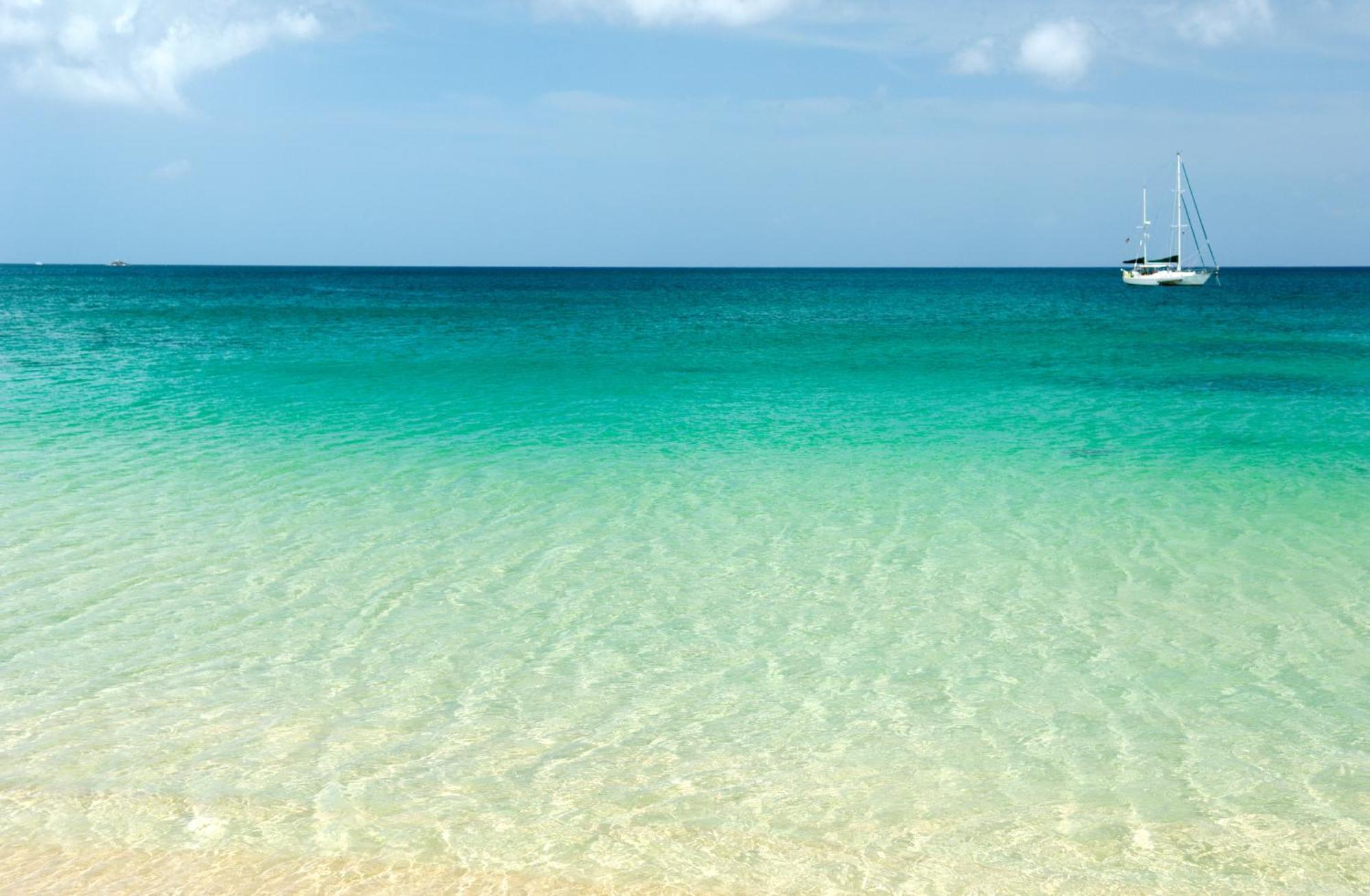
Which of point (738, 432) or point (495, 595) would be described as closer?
point (495, 595)

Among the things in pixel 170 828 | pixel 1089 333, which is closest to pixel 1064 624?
pixel 170 828

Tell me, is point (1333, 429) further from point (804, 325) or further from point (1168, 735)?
point (804, 325)

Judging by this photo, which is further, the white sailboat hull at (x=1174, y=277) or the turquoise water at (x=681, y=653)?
the white sailboat hull at (x=1174, y=277)

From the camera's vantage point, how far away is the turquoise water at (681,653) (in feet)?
16.0

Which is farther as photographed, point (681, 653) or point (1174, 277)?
point (1174, 277)

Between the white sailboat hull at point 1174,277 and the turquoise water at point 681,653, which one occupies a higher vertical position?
the white sailboat hull at point 1174,277

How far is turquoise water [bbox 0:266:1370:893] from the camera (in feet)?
16.0

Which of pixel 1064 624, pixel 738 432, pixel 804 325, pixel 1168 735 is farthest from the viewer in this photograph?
pixel 804 325

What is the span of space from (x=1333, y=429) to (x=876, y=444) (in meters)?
7.59

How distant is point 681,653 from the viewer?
718cm

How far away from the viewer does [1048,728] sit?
19.9 ft

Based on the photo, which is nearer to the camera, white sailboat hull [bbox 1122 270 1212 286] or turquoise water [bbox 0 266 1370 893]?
turquoise water [bbox 0 266 1370 893]

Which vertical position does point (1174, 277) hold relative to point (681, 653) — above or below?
above

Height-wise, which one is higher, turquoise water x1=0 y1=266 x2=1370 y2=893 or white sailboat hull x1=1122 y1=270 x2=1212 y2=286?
white sailboat hull x1=1122 y1=270 x2=1212 y2=286
